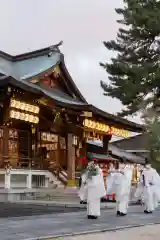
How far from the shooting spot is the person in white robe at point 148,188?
48.7ft

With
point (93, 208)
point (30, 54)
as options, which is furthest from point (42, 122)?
point (93, 208)

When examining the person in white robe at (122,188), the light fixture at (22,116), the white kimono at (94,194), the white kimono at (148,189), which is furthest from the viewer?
the light fixture at (22,116)

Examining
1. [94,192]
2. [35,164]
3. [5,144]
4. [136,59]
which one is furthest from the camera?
[136,59]

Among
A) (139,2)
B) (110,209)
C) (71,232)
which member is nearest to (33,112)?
(110,209)

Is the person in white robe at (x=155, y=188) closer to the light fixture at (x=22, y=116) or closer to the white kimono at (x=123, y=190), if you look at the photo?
the white kimono at (x=123, y=190)

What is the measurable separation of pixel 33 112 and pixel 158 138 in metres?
9.34

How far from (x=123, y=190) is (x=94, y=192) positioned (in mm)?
1556

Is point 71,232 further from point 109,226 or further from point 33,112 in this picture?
point 33,112

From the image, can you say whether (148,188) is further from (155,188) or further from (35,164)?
(35,164)

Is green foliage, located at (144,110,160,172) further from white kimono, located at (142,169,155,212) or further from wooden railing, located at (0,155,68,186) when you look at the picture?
white kimono, located at (142,169,155,212)

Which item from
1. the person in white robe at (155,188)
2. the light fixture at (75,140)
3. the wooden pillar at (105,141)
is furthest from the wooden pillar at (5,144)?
the wooden pillar at (105,141)

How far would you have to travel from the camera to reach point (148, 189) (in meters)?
15.0

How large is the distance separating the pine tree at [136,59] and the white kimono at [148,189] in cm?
1875

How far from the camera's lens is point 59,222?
10.9 metres
